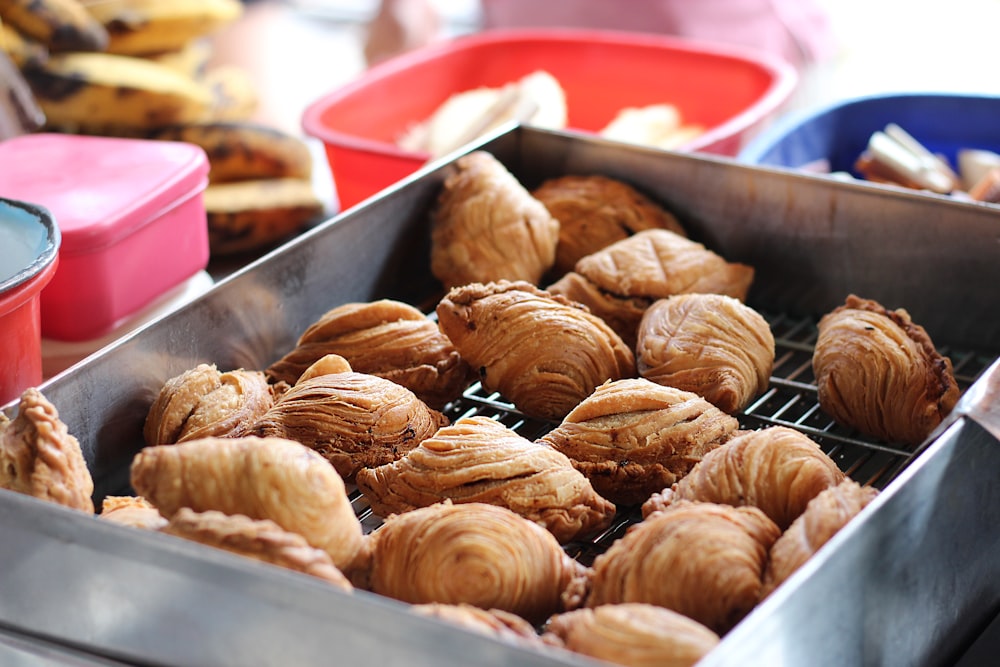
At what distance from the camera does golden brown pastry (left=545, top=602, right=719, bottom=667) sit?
631mm

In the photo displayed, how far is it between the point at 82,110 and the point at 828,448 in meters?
1.22

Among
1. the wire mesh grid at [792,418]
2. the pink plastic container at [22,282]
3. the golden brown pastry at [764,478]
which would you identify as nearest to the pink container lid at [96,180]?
the pink plastic container at [22,282]

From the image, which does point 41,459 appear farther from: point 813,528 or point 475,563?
point 813,528

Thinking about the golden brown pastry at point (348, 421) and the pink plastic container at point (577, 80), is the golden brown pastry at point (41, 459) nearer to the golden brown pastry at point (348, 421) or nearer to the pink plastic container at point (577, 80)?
the golden brown pastry at point (348, 421)

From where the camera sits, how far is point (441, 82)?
2.07 meters

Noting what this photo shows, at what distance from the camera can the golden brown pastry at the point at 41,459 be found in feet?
2.58

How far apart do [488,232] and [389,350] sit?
0.80 ft

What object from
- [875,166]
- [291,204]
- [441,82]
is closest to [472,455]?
[291,204]

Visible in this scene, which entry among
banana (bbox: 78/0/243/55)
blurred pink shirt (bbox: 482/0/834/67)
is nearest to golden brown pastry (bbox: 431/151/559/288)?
banana (bbox: 78/0/243/55)

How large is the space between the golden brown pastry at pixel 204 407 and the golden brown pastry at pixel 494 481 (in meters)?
0.15

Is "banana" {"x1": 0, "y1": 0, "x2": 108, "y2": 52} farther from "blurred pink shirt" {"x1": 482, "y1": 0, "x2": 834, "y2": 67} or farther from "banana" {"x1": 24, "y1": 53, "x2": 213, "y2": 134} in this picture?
"blurred pink shirt" {"x1": 482, "y1": 0, "x2": 834, "y2": 67}

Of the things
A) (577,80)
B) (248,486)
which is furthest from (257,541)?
(577,80)

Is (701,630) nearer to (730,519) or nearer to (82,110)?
(730,519)

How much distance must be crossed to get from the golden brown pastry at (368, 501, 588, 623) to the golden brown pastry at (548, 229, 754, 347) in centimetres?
42
